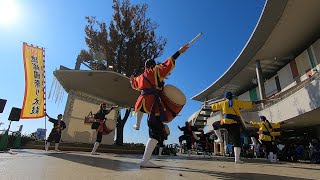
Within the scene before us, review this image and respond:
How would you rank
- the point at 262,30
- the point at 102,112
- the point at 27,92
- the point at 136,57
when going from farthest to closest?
the point at 136,57, the point at 262,30, the point at 27,92, the point at 102,112

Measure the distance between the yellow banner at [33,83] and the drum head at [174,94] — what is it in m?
7.31

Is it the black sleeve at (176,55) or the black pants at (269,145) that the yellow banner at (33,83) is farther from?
the black pants at (269,145)

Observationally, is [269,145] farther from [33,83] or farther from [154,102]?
[33,83]

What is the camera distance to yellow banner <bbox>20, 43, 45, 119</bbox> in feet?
32.6

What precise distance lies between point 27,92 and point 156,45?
1155 cm

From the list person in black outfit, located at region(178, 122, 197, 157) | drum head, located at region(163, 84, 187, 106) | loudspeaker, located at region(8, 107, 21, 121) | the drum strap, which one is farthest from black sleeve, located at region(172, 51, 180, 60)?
loudspeaker, located at region(8, 107, 21, 121)

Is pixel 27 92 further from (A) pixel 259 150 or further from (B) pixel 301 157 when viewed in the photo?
(B) pixel 301 157

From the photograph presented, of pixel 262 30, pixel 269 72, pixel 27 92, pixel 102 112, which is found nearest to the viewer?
pixel 102 112

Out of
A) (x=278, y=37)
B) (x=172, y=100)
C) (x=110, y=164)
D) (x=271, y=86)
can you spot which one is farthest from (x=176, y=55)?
(x=271, y=86)

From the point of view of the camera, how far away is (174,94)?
4.40 meters

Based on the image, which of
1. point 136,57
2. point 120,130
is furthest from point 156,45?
point 120,130

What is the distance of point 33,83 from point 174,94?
8.57 meters

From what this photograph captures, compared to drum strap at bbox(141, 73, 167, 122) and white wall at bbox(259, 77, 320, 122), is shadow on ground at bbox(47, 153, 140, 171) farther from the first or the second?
white wall at bbox(259, 77, 320, 122)

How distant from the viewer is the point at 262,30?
16.6 metres
